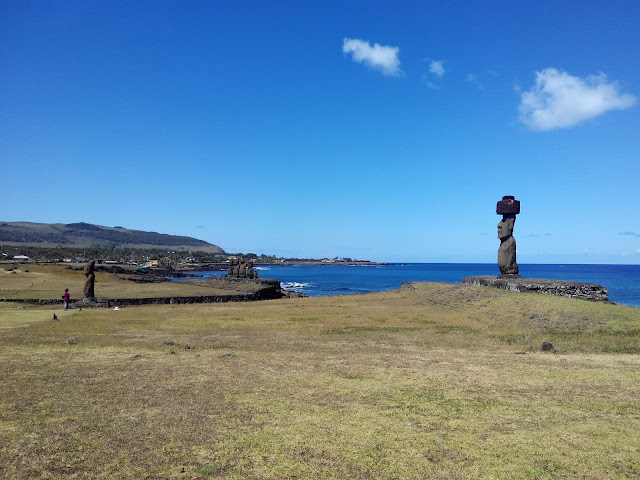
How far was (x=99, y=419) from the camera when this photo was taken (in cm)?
793

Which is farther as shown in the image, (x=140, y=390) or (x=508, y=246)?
(x=508, y=246)

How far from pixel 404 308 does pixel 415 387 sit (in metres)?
18.2

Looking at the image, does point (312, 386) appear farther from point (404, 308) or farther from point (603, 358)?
point (404, 308)

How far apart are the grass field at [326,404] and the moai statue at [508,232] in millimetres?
13558

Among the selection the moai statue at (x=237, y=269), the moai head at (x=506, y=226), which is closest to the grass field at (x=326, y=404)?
the moai head at (x=506, y=226)

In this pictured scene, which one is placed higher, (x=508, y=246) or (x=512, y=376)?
(x=508, y=246)

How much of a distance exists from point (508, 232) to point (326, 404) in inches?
1043

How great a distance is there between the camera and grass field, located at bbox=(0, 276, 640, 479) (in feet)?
20.7

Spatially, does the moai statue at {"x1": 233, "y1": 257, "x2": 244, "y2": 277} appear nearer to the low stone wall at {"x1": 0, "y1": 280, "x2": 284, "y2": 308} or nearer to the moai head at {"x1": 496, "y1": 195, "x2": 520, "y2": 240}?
the low stone wall at {"x1": 0, "y1": 280, "x2": 284, "y2": 308}

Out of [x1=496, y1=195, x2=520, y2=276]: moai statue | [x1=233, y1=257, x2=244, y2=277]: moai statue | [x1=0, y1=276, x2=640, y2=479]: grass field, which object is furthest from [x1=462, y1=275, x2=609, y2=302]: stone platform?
[x1=233, y1=257, x2=244, y2=277]: moai statue

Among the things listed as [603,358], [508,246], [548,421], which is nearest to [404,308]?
[508,246]

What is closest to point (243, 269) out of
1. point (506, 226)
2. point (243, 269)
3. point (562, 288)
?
point (243, 269)

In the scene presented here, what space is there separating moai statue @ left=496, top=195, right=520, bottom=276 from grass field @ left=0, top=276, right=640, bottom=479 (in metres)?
13.6

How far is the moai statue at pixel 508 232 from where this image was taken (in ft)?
104
